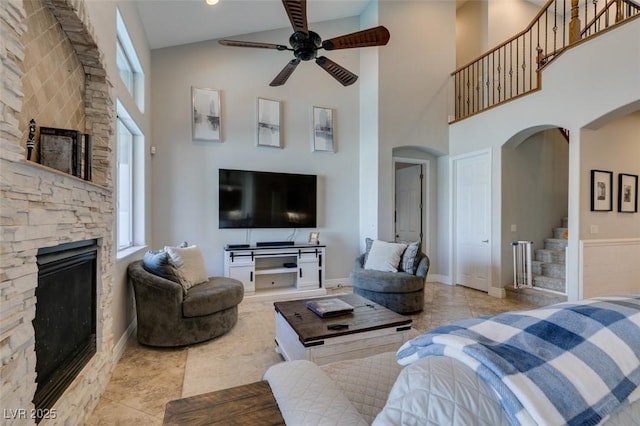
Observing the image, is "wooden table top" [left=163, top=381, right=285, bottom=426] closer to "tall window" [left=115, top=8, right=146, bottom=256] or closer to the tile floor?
the tile floor

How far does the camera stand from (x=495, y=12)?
5.95 metres

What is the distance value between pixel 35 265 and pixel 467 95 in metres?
6.35

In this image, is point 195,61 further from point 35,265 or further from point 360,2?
point 35,265

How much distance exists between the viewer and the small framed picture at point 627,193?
4.04 m

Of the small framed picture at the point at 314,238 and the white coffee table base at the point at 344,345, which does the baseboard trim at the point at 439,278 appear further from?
the white coffee table base at the point at 344,345

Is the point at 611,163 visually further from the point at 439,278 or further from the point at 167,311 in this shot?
the point at 167,311

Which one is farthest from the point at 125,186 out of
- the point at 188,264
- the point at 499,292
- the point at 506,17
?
the point at 506,17

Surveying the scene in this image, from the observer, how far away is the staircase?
4.19m

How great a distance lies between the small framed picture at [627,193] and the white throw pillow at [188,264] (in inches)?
211

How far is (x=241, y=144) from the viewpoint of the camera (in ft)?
15.8

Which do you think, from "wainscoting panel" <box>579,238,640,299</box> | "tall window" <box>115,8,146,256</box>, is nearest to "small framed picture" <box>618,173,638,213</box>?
"wainscoting panel" <box>579,238,640,299</box>

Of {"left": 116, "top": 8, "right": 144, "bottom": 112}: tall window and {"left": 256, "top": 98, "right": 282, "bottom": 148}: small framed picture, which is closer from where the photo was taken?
{"left": 116, "top": 8, "right": 144, "bottom": 112}: tall window

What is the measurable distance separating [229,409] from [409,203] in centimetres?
564

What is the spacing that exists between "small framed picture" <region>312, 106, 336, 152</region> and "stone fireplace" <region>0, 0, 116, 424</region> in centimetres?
331
